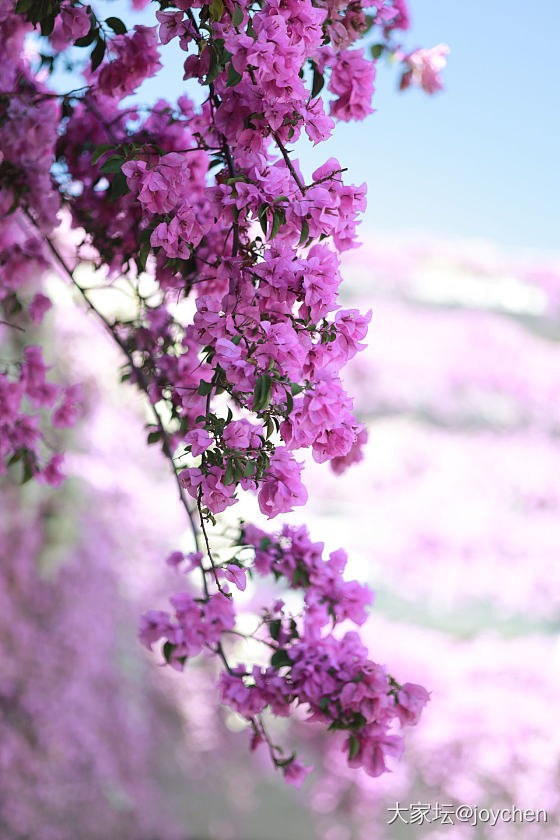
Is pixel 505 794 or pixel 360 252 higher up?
pixel 360 252

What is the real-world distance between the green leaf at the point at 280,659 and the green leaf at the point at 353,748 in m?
0.14

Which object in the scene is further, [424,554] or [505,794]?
[424,554]

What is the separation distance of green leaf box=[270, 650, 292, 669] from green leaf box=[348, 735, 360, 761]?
14 cm

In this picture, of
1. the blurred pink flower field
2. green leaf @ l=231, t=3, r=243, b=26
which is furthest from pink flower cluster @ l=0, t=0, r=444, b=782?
the blurred pink flower field

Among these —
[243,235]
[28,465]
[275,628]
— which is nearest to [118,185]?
[243,235]

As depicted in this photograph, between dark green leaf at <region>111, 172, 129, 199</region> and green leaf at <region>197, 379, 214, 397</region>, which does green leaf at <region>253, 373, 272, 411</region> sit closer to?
green leaf at <region>197, 379, 214, 397</region>

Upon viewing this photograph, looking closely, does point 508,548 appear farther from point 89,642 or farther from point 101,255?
point 101,255

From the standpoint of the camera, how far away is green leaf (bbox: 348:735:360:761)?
1071 mm

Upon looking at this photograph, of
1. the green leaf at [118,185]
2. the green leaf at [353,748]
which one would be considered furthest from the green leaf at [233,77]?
the green leaf at [353,748]

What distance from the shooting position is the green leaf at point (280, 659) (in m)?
1.16

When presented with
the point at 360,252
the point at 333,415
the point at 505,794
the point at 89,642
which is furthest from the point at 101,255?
the point at 360,252

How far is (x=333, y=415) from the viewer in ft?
2.68

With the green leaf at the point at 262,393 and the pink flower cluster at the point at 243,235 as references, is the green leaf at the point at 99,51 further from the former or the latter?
the green leaf at the point at 262,393

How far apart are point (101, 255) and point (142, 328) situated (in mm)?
141
